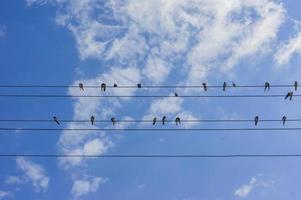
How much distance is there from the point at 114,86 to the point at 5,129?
726cm

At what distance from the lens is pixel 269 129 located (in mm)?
32219

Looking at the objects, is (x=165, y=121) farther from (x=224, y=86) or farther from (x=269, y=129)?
(x=269, y=129)

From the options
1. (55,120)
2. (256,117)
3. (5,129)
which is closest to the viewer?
(5,129)

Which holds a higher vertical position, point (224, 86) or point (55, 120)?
point (224, 86)

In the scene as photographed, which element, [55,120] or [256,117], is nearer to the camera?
[55,120]

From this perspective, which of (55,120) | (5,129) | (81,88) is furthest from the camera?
(81,88)

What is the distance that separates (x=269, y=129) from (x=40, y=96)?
13.1 m

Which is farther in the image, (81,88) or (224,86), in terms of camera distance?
(81,88)

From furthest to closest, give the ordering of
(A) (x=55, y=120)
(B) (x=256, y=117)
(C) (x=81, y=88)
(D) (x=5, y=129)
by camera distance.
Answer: (C) (x=81, y=88) < (B) (x=256, y=117) < (A) (x=55, y=120) < (D) (x=5, y=129)

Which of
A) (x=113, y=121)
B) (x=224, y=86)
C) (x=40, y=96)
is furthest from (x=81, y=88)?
(x=224, y=86)

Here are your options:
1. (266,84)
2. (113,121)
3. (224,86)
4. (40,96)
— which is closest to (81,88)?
(113,121)

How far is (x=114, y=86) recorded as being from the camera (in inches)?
1393

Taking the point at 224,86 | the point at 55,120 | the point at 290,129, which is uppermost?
the point at 224,86

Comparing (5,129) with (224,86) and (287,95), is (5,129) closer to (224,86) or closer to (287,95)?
(224,86)
